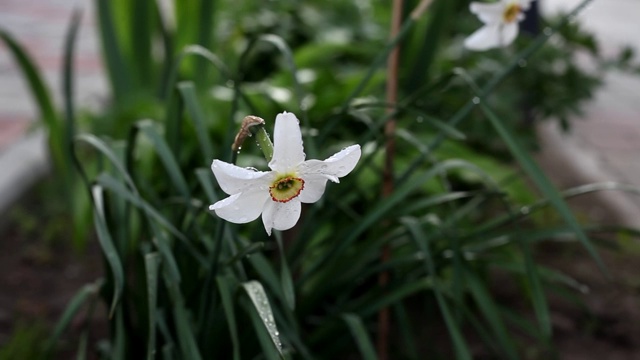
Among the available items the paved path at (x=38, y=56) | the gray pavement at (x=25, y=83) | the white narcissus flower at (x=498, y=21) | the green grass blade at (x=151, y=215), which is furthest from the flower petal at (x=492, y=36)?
the paved path at (x=38, y=56)

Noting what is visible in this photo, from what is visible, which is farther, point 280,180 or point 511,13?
point 511,13

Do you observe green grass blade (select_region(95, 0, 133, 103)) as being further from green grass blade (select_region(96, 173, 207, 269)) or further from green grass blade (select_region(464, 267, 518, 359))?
green grass blade (select_region(464, 267, 518, 359))

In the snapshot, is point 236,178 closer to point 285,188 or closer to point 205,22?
point 285,188

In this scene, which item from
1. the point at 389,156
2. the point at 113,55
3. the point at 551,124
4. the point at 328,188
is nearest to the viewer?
the point at 328,188

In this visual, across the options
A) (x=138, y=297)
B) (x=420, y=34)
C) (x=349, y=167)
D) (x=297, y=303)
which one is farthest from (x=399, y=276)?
(x=420, y=34)

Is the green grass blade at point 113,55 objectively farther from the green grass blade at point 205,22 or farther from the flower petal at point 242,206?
the flower petal at point 242,206

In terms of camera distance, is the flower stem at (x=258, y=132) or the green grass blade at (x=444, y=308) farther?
the green grass blade at (x=444, y=308)

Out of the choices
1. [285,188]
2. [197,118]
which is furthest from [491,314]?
[285,188]
